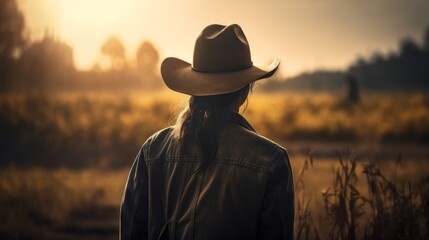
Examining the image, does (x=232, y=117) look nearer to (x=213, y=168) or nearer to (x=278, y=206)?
(x=213, y=168)

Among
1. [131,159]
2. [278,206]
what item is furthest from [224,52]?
[131,159]

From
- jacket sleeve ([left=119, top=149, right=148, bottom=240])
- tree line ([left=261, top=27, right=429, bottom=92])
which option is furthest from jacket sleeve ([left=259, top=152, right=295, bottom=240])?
tree line ([left=261, top=27, right=429, bottom=92])

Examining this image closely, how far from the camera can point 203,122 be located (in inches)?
78.7

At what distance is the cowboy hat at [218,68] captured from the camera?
2.02 metres

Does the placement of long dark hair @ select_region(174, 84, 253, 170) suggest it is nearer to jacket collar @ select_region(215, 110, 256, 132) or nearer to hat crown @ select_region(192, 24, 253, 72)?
jacket collar @ select_region(215, 110, 256, 132)

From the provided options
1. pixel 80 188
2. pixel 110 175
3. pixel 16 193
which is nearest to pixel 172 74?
pixel 16 193

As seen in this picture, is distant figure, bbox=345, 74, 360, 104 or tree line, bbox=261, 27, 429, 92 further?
tree line, bbox=261, 27, 429, 92

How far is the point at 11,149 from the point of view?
41.9 feet

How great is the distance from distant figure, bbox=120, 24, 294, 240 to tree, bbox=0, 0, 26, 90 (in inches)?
532

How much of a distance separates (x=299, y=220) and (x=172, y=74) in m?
1.53

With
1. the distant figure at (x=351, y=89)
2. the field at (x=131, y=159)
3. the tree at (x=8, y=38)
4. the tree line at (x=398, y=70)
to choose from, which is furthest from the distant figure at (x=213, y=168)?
the tree line at (x=398, y=70)

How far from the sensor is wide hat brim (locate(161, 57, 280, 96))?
6.52 feet

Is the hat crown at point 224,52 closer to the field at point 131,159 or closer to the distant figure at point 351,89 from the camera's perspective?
the field at point 131,159

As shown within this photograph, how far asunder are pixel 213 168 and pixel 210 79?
0.36 meters
